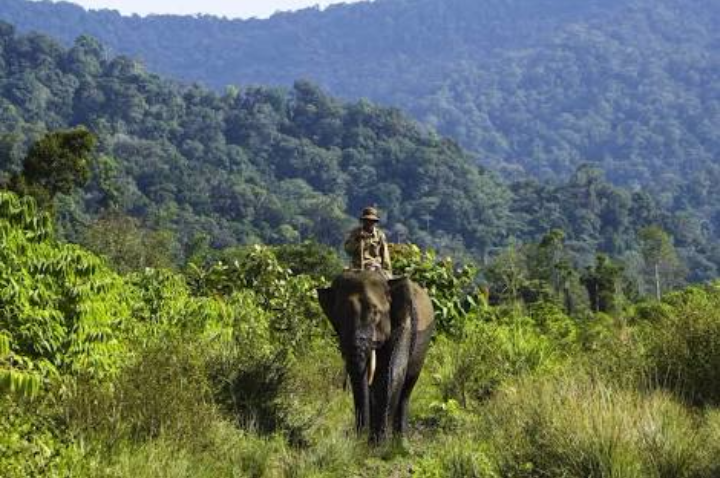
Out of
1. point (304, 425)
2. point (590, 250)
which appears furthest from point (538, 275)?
point (590, 250)

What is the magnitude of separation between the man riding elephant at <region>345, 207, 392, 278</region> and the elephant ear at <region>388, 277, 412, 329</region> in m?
0.74

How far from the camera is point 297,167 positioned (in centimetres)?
16525

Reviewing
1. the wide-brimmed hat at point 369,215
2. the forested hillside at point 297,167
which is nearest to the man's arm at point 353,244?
the wide-brimmed hat at point 369,215

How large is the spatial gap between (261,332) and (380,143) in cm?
15870

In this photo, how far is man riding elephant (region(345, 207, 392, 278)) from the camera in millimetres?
11930

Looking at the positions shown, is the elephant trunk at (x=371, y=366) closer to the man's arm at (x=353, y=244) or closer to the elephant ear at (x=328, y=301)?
the elephant ear at (x=328, y=301)

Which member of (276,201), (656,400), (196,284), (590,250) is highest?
(656,400)

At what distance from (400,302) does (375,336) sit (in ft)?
1.77

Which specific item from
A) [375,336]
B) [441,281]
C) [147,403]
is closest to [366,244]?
[375,336]

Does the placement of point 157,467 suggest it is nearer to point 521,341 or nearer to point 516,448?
point 516,448

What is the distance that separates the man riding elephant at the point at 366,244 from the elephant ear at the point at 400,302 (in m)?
0.74

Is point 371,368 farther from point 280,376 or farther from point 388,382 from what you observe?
Result: point 280,376

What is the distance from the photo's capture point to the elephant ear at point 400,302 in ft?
36.2

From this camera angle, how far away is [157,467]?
7559mm
